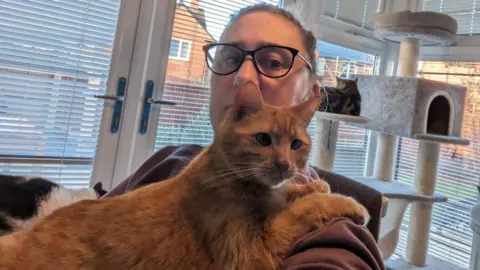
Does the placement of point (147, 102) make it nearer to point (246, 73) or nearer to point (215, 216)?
point (246, 73)

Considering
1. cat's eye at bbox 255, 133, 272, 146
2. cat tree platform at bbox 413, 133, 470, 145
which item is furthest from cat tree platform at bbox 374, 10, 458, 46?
cat's eye at bbox 255, 133, 272, 146

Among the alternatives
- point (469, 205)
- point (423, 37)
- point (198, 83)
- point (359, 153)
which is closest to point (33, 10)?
point (198, 83)

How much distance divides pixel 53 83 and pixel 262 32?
47.3 inches

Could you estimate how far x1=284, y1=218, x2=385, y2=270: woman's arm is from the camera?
24.3 inches

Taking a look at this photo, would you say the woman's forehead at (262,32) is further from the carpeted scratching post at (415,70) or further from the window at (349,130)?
the window at (349,130)

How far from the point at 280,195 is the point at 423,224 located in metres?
2.13

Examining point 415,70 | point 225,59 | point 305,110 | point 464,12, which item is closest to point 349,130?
point 415,70

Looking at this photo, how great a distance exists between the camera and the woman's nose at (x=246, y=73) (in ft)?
3.53

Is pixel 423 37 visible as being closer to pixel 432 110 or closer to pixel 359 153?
pixel 432 110

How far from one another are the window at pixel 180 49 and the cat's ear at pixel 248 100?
4.78 feet

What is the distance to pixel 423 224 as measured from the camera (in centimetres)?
258

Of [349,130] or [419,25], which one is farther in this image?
[349,130]

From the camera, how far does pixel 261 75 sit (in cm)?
108

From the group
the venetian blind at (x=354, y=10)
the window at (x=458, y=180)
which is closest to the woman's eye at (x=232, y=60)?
the venetian blind at (x=354, y=10)
